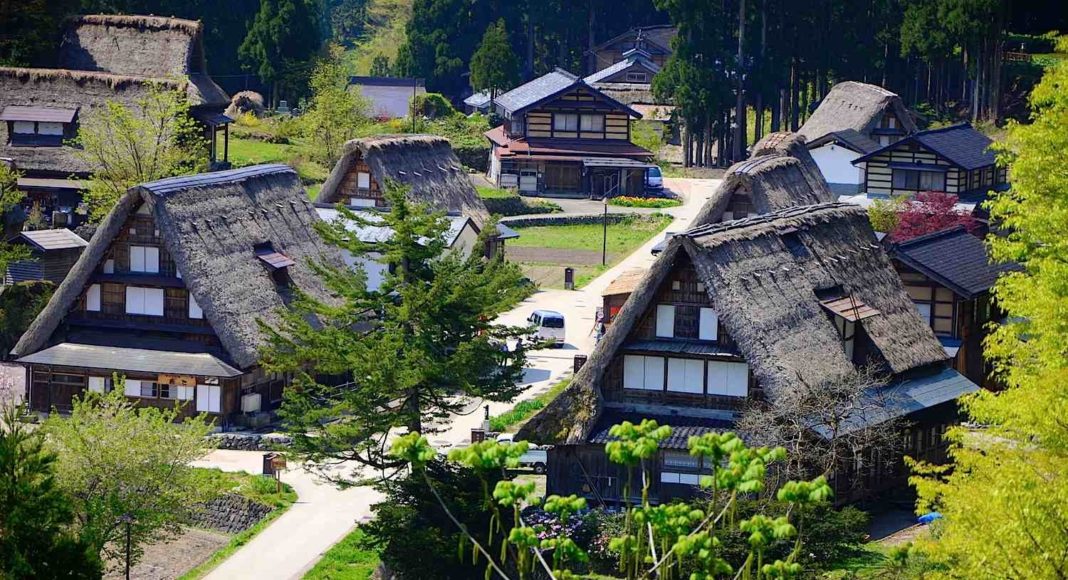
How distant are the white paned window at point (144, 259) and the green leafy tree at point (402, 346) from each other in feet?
22.1

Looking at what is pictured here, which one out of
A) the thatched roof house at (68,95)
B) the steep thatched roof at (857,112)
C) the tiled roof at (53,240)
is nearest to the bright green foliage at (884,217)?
the steep thatched roof at (857,112)

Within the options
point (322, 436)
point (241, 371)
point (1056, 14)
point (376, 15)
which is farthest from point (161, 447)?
point (376, 15)

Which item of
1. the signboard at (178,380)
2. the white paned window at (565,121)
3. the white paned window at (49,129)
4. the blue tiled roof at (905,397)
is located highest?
the white paned window at (565,121)

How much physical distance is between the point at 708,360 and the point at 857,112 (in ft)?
134

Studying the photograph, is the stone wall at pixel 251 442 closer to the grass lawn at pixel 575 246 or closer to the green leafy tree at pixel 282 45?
the grass lawn at pixel 575 246

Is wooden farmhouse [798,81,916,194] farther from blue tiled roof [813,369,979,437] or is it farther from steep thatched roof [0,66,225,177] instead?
blue tiled roof [813,369,979,437]

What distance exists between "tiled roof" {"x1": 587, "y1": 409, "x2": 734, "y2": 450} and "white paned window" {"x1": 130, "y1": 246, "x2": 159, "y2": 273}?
493 inches

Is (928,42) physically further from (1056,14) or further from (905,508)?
(905,508)

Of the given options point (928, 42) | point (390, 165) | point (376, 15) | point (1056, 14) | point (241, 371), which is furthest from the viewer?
point (376, 15)

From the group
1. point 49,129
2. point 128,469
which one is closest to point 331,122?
point 49,129

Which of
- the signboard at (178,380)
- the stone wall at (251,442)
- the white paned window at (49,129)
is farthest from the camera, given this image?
the white paned window at (49,129)

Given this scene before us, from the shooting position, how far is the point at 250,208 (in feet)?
149

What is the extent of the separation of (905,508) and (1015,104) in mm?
51321

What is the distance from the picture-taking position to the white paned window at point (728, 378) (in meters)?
35.8
